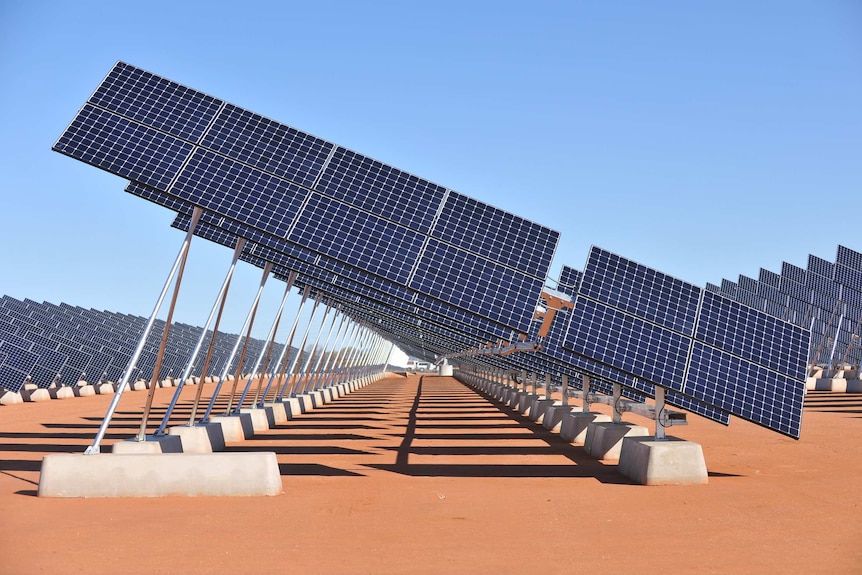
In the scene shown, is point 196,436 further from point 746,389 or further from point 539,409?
point 539,409

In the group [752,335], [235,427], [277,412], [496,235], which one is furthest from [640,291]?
[277,412]

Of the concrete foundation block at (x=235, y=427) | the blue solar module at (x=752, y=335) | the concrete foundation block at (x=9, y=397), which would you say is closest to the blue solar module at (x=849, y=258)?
the blue solar module at (x=752, y=335)

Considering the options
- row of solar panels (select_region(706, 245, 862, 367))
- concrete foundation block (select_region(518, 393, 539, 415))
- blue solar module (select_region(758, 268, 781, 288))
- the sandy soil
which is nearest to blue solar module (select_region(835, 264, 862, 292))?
row of solar panels (select_region(706, 245, 862, 367))

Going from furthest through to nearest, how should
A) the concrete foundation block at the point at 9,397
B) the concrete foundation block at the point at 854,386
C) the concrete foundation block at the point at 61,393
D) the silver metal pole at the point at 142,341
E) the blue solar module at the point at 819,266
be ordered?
the blue solar module at the point at 819,266 < the concrete foundation block at the point at 854,386 < the concrete foundation block at the point at 61,393 < the concrete foundation block at the point at 9,397 < the silver metal pole at the point at 142,341

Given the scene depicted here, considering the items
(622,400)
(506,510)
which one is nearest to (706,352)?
(622,400)

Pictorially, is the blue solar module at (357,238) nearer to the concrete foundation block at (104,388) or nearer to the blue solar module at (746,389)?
the blue solar module at (746,389)

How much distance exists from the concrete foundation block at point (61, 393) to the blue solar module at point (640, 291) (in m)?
33.1

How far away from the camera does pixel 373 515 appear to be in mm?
11492

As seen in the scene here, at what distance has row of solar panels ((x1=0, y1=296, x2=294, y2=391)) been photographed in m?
42.2

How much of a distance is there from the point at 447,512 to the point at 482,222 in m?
7.70

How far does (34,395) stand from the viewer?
39.6 metres

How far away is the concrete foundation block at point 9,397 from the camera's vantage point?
37.0m

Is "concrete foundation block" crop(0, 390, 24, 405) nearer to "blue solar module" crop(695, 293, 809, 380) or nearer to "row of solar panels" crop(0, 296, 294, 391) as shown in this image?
"row of solar panels" crop(0, 296, 294, 391)

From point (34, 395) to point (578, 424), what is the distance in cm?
2845
